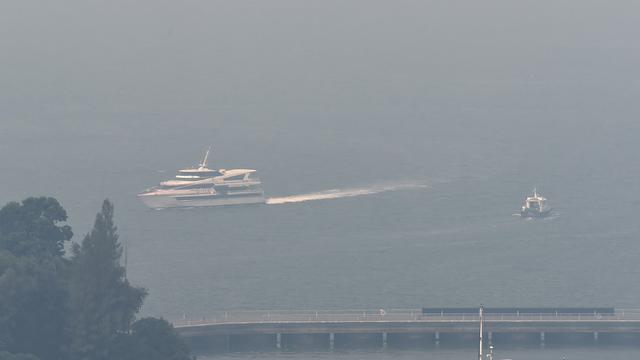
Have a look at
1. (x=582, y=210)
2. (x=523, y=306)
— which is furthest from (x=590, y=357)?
(x=582, y=210)

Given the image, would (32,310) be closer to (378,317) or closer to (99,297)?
(99,297)

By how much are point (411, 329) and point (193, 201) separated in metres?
60.0

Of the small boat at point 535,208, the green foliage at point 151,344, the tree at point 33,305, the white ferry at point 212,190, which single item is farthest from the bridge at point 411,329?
the white ferry at point 212,190

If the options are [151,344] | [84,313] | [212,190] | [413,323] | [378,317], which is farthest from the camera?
[212,190]

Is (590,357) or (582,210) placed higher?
(582,210)

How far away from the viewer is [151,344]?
347ft

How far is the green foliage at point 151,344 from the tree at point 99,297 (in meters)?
0.69

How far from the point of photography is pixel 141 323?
350 ft

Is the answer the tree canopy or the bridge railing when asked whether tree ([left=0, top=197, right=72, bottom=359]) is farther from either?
the bridge railing

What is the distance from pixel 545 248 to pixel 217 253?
81.9 ft

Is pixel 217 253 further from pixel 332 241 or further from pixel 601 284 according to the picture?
pixel 601 284

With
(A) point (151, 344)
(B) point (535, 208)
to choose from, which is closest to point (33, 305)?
(A) point (151, 344)

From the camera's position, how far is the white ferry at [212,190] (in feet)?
625

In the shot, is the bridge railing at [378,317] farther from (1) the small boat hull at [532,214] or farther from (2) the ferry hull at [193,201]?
(2) the ferry hull at [193,201]
